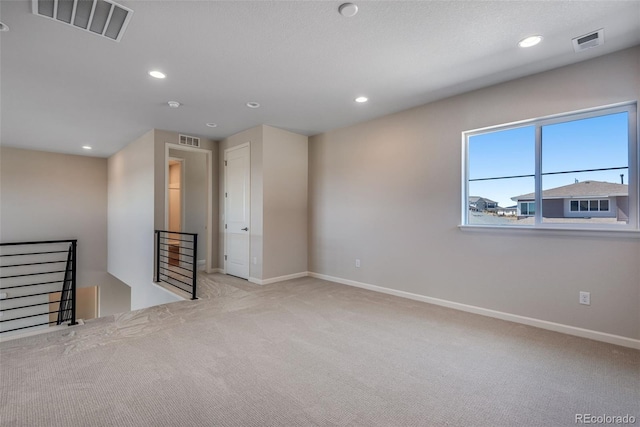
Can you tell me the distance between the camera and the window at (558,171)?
259cm

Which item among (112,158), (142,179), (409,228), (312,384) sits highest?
(112,158)

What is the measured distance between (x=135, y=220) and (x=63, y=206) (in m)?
2.89

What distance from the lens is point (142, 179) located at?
5395 millimetres

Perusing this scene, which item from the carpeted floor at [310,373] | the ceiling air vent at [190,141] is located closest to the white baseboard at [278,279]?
the carpeted floor at [310,373]

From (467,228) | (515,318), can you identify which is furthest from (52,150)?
(515,318)

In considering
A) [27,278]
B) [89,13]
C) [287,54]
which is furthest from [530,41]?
[27,278]

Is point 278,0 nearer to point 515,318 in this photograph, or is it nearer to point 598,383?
point 598,383

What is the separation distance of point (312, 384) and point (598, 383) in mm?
1960

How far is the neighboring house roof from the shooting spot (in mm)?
2609

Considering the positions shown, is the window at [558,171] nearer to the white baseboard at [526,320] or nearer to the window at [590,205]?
the window at [590,205]

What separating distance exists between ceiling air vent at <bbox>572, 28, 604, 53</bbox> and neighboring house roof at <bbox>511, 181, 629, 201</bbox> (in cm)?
120

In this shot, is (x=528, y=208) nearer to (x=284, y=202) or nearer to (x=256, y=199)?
(x=284, y=202)

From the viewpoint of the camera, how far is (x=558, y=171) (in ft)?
9.58

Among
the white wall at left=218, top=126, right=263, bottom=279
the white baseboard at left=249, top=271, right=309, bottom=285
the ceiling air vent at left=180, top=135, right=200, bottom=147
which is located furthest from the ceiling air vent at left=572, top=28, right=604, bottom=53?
the ceiling air vent at left=180, top=135, right=200, bottom=147
